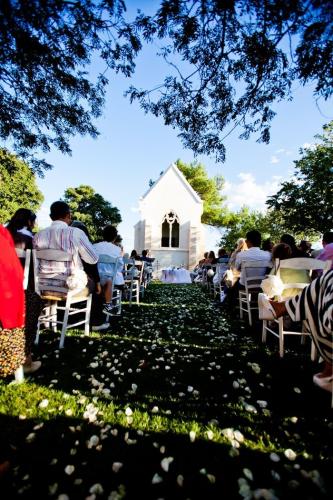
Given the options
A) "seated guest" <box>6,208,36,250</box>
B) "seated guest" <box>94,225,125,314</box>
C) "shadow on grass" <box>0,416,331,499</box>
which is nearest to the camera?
Result: "shadow on grass" <box>0,416,331,499</box>

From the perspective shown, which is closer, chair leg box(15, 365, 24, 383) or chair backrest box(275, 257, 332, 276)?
chair leg box(15, 365, 24, 383)

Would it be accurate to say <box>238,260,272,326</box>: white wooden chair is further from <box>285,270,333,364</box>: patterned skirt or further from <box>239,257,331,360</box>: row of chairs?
<box>285,270,333,364</box>: patterned skirt

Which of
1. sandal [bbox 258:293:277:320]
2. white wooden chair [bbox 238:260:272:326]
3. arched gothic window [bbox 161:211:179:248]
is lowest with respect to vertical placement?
sandal [bbox 258:293:277:320]

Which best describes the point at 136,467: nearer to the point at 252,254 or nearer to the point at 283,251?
the point at 283,251

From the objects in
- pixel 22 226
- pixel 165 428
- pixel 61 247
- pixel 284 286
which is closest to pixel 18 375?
pixel 165 428

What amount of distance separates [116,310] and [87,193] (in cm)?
3308

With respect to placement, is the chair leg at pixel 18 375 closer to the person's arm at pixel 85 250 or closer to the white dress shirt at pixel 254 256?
the person's arm at pixel 85 250

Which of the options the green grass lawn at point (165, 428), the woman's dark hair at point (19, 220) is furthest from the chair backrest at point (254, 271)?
the woman's dark hair at point (19, 220)

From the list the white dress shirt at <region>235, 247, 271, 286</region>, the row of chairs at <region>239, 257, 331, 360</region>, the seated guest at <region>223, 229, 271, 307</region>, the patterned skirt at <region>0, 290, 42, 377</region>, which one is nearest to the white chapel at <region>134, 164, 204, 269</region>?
the row of chairs at <region>239, 257, 331, 360</region>

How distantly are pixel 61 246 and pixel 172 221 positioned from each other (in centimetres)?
2127

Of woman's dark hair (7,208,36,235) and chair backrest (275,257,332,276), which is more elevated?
woman's dark hair (7,208,36,235)

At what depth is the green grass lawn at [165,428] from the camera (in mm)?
1473

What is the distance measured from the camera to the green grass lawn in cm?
147

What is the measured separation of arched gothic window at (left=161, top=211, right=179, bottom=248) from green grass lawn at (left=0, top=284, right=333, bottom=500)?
2163cm
